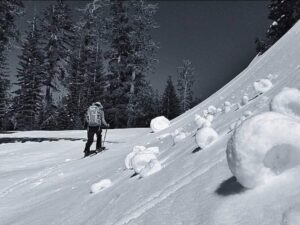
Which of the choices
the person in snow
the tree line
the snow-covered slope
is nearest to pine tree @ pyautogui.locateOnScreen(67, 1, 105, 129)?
the tree line

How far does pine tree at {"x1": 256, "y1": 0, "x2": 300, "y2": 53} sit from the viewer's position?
2280 cm

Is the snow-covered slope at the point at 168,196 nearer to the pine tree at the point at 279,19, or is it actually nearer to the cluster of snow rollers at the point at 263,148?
the cluster of snow rollers at the point at 263,148

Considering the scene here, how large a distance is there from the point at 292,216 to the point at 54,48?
35375mm

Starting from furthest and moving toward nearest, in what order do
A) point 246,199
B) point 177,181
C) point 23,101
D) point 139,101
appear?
point 23,101
point 139,101
point 177,181
point 246,199

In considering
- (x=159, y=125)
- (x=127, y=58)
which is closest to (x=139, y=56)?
(x=127, y=58)

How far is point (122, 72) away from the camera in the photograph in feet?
122

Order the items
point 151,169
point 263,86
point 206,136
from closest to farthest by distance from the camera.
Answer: point 206,136 < point 151,169 < point 263,86

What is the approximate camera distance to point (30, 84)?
136ft

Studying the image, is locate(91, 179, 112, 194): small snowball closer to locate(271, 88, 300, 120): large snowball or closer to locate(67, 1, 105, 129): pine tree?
locate(271, 88, 300, 120): large snowball

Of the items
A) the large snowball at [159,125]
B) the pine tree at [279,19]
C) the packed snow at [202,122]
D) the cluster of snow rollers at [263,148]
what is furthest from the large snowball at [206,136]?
the pine tree at [279,19]

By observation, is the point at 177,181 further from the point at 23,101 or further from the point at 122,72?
the point at 23,101

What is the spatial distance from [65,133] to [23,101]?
71.1ft

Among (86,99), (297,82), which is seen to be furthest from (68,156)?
(86,99)

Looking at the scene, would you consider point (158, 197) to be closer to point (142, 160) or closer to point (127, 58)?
point (142, 160)
